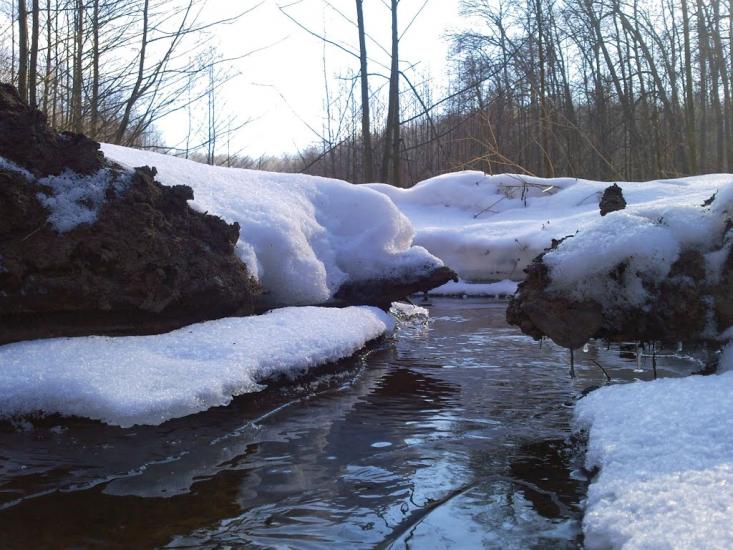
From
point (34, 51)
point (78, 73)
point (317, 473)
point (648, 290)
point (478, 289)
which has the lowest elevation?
point (317, 473)

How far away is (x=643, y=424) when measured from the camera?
2.06m

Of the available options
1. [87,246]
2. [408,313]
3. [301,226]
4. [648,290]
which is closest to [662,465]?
[648,290]

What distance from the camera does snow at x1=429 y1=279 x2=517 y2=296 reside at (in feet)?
29.9

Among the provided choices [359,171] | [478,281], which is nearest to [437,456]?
[478,281]

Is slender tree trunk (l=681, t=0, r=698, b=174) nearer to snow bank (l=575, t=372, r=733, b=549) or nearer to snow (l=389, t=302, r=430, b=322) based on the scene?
snow (l=389, t=302, r=430, b=322)

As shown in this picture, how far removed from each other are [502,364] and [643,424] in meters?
2.24

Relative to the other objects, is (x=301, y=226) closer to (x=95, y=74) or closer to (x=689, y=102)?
(x=95, y=74)

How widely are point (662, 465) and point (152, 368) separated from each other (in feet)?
6.53

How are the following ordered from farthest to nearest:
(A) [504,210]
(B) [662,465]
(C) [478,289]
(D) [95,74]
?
(A) [504,210]
(C) [478,289]
(D) [95,74]
(B) [662,465]

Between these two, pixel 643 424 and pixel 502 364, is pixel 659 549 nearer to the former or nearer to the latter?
pixel 643 424

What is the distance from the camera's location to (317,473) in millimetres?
2326

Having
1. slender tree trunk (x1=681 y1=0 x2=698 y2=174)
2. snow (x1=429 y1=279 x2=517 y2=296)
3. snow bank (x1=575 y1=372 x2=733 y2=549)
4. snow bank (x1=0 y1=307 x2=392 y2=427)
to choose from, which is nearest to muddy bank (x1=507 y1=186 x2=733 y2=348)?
snow bank (x1=575 y1=372 x2=733 y2=549)

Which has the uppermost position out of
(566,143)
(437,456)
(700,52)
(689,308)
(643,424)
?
(700,52)

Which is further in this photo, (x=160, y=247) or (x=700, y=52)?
(x=700, y=52)
